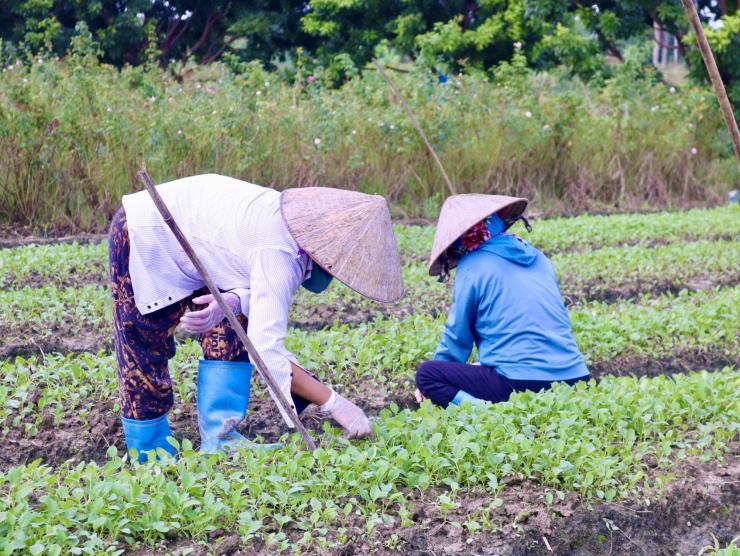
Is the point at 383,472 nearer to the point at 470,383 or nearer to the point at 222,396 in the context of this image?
the point at 222,396

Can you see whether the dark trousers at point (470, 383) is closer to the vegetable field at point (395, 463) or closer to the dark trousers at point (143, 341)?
the vegetable field at point (395, 463)

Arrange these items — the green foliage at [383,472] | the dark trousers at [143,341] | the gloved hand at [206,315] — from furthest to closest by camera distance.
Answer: the dark trousers at [143,341] → the gloved hand at [206,315] → the green foliage at [383,472]

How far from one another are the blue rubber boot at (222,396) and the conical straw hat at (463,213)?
3.50 ft

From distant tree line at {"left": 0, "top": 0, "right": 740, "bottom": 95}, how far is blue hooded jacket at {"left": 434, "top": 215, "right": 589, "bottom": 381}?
10.5 metres

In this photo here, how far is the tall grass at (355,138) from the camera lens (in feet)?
29.2

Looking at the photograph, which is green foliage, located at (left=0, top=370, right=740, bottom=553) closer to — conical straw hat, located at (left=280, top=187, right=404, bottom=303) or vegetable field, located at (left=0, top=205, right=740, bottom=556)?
vegetable field, located at (left=0, top=205, right=740, bottom=556)

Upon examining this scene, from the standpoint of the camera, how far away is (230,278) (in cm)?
329

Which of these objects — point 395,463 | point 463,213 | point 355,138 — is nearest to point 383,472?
point 395,463

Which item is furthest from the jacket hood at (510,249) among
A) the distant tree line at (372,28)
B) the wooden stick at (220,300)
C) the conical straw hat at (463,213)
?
the distant tree line at (372,28)

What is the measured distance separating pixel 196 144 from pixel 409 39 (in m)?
9.27

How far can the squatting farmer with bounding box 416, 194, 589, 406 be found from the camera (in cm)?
397

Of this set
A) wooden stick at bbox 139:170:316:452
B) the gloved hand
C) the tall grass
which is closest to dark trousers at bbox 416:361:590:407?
the gloved hand

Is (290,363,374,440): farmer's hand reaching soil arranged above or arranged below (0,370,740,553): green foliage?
above

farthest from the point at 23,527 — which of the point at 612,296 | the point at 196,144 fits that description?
the point at 196,144
